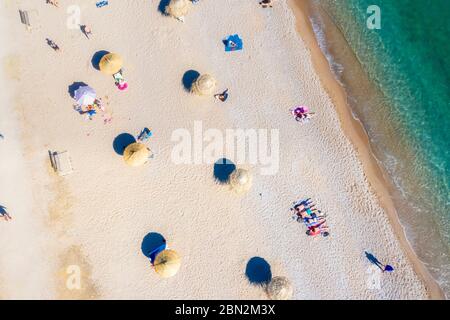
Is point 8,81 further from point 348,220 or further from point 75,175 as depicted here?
point 348,220

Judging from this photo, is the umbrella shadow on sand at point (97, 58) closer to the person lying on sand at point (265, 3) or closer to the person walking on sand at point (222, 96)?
the person walking on sand at point (222, 96)

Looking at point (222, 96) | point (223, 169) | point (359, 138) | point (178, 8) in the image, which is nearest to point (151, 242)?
point (223, 169)

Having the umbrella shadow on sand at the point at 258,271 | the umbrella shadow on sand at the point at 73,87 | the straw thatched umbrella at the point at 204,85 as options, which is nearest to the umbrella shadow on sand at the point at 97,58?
the umbrella shadow on sand at the point at 73,87

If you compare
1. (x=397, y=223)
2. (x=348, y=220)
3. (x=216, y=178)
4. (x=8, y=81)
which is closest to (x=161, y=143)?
(x=216, y=178)

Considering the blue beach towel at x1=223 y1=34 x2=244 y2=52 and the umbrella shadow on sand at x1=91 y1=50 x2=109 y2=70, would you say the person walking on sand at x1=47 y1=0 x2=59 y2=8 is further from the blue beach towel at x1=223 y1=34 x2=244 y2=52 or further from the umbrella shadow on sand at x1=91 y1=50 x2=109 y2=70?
the blue beach towel at x1=223 y1=34 x2=244 y2=52

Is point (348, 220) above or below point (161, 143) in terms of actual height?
below

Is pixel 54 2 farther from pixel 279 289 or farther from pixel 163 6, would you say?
pixel 279 289

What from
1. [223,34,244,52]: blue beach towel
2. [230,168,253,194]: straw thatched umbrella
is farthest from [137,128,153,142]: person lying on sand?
[223,34,244,52]: blue beach towel
